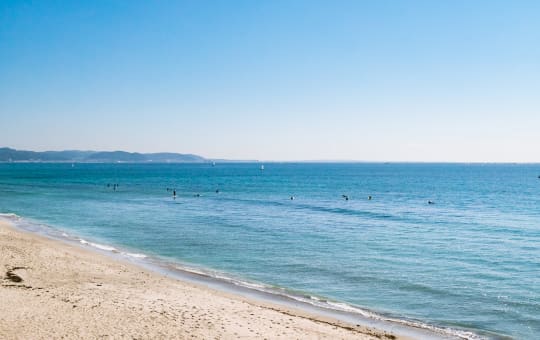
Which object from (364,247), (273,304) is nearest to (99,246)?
(273,304)

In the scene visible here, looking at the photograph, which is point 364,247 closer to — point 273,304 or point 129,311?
point 273,304

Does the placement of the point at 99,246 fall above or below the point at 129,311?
below

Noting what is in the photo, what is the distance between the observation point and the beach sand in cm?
1409

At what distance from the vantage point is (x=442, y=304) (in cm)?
1981

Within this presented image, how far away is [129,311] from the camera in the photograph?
16.1m

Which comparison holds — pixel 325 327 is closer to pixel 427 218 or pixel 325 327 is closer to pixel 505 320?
pixel 505 320

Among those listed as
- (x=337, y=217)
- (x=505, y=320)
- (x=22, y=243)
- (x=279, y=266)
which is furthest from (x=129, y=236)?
(x=505, y=320)

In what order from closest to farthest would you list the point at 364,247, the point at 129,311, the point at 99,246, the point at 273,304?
the point at 129,311, the point at 273,304, the point at 364,247, the point at 99,246

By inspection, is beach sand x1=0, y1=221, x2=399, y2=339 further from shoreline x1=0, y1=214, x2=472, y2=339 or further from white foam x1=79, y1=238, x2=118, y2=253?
white foam x1=79, y1=238, x2=118, y2=253

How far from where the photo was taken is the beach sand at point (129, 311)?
1409 cm

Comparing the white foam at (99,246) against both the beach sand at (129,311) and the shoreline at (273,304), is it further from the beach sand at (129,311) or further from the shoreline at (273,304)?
the beach sand at (129,311)

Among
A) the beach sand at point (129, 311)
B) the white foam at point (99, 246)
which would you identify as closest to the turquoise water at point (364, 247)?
the white foam at point (99, 246)

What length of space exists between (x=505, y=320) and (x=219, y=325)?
1094 cm

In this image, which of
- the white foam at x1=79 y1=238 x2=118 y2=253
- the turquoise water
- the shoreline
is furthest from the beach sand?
the white foam at x1=79 y1=238 x2=118 y2=253
